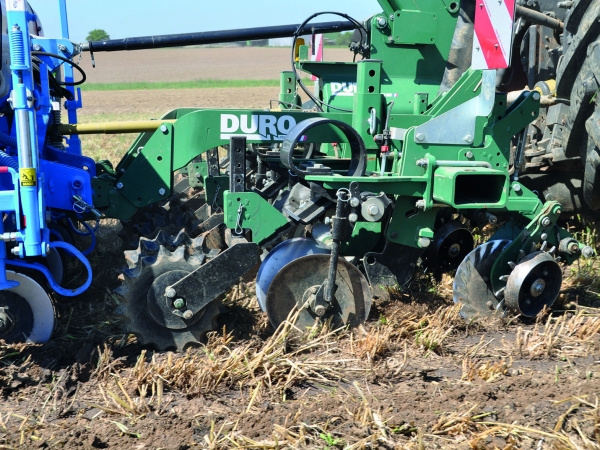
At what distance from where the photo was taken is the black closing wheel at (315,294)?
157 inches

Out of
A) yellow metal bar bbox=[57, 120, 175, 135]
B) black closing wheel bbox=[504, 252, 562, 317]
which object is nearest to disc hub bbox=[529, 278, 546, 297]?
black closing wheel bbox=[504, 252, 562, 317]

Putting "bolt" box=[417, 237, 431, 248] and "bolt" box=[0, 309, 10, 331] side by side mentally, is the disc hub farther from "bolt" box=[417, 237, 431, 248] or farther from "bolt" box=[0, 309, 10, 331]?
"bolt" box=[0, 309, 10, 331]

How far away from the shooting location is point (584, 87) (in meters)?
4.18

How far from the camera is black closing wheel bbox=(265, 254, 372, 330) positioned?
3980 millimetres

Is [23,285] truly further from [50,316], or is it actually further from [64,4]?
[64,4]

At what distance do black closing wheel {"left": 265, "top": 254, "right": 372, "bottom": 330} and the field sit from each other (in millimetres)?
93

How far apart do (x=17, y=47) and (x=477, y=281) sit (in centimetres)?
288

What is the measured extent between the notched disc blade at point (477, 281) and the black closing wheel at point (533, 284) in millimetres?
145

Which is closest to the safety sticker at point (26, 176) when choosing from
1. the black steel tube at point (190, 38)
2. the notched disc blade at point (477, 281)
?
the black steel tube at point (190, 38)

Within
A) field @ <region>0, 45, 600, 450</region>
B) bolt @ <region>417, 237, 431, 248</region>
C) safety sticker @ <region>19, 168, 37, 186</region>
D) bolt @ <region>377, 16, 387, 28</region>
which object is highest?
bolt @ <region>377, 16, 387, 28</region>

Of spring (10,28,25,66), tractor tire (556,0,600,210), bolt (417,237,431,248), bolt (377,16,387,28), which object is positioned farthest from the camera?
bolt (377,16,387,28)

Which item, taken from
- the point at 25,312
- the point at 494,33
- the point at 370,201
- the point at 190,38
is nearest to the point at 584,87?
the point at 494,33

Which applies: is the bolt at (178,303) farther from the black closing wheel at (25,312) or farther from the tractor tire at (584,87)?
the tractor tire at (584,87)

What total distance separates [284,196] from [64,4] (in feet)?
9.04
